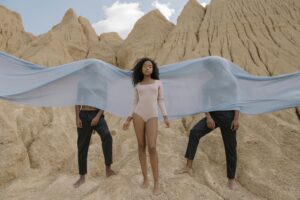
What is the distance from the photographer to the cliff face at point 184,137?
379cm

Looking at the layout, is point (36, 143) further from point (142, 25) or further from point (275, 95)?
point (142, 25)

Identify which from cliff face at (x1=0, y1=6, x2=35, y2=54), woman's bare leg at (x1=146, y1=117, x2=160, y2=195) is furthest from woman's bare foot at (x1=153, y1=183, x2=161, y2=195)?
cliff face at (x1=0, y1=6, x2=35, y2=54)

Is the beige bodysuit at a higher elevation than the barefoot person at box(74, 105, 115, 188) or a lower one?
higher

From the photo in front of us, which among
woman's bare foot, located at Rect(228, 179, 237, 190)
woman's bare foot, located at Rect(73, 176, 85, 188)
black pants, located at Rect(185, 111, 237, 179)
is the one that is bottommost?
woman's bare foot, located at Rect(228, 179, 237, 190)

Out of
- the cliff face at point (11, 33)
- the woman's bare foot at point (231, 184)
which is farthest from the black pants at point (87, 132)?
the cliff face at point (11, 33)

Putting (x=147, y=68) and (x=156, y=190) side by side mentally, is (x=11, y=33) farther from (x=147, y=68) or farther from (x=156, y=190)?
(x=156, y=190)

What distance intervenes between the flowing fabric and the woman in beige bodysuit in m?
0.60

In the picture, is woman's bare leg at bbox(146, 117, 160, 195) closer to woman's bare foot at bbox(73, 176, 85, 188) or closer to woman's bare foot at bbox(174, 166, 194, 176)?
woman's bare foot at bbox(174, 166, 194, 176)

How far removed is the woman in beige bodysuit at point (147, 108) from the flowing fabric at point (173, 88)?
0.60 m

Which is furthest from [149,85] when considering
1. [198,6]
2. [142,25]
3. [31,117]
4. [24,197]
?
[198,6]

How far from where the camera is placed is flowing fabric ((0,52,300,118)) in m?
3.72

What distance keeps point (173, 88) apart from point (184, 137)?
1229 millimetres

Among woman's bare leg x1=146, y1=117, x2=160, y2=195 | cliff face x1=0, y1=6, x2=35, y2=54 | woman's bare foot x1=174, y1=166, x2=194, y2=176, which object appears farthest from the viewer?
cliff face x1=0, y1=6, x2=35, y2=54

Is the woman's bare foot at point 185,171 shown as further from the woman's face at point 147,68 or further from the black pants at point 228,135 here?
the woman's face at point 147,68
